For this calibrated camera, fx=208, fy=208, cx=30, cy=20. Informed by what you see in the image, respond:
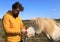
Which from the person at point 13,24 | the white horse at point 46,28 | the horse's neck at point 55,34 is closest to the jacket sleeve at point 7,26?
the person at point 13,24

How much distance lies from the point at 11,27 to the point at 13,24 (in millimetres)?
67

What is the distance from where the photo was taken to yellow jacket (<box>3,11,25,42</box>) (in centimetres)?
379

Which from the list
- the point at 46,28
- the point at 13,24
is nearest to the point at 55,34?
the point at 46,28

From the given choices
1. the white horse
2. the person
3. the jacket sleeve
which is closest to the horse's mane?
the white horse

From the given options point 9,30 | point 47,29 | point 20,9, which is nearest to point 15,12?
point 20,9

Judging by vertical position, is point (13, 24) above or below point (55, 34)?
above

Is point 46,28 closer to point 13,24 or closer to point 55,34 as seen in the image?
point 55,34

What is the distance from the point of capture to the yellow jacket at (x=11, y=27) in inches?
149

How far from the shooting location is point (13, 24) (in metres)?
3.84

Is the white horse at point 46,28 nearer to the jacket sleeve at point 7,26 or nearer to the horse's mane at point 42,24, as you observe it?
the horse's mane at point 42,24

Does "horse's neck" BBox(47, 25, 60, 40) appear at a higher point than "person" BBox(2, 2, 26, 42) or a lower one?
lower

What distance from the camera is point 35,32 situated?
383 centimetres

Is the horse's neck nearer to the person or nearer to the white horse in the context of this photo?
the white horse

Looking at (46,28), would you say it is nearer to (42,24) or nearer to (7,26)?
(42,24)
